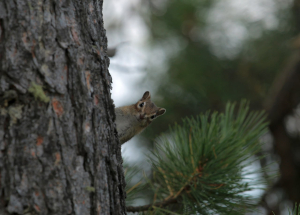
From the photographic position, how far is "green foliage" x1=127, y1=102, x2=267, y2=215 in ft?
5.92

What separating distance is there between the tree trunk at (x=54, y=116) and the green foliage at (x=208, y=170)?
0.65m

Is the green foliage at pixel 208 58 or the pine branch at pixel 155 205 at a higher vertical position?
the green foliage at pixel 208 58

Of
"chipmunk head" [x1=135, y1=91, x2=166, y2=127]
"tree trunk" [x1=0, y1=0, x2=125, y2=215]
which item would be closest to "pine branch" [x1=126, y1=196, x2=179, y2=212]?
"tree trunk" [x1=0, y1=0, x2=125, y2=215]

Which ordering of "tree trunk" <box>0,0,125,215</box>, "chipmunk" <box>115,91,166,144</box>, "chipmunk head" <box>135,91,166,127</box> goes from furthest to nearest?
"chipmunk head" <box>135,91,166,127</box> → "chipmunk" <box>115,91,166,144</box> → "tree trunk" <box>0,0,125,215</box>

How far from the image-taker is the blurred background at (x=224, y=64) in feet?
12.6

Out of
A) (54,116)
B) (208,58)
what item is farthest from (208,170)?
(208,58)

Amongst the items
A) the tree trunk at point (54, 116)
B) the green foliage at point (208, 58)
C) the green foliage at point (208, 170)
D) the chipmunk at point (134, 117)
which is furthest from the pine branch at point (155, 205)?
the green foliage at point (208, 58)

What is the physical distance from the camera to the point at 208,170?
1863 mm

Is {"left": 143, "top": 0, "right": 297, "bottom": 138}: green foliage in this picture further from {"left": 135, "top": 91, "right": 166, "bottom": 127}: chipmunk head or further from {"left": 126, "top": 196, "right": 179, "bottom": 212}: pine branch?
{"left": 126, "top": 196, "right": 179, "bottom": 212}: pine branch

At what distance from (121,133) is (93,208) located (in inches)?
57.2

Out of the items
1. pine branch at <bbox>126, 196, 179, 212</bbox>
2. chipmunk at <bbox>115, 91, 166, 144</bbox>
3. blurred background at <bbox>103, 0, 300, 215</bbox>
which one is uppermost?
blurred background at <bbox>103, 0, 300, 215</bbox>

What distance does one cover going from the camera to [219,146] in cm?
186

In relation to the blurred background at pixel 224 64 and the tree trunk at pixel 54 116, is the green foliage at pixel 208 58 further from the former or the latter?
the tree trunk at pixel 54 116

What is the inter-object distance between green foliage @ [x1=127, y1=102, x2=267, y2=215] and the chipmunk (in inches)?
28.3
